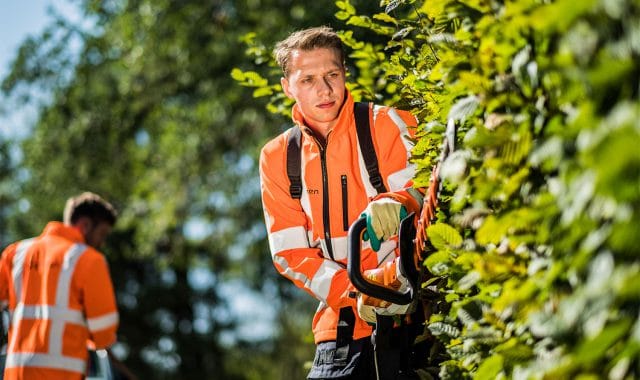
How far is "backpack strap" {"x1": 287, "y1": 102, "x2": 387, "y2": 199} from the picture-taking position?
10.7ft

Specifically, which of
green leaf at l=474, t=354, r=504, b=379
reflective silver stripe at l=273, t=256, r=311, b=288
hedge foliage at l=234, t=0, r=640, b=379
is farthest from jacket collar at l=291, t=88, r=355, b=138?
green leaf at l=474, t=354, r=504, b=379

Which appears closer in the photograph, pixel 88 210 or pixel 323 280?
pixel 323 280

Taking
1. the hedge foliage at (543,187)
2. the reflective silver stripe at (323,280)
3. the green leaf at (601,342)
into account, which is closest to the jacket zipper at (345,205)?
the reflective silver stripe at (323,280)

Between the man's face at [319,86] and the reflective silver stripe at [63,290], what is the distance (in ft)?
8.28

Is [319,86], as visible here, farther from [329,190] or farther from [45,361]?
[45,361]

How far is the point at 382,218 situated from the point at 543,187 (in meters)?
1.04

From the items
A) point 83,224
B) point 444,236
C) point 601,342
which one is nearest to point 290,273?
point 444,236

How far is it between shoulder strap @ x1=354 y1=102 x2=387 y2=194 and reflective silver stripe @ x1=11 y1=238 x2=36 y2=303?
9.45 feet

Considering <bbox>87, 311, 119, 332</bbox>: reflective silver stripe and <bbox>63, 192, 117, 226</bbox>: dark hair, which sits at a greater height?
<bbox>63, 192, 117, 226</bbox>: dark hair

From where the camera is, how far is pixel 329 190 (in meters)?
3.31

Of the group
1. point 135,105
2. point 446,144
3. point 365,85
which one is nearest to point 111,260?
point 135,105

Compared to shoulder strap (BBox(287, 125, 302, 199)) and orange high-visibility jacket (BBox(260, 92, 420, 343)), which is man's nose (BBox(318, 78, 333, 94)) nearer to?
orange high-visibility jacket (BBox(260, 92, 420, 343))

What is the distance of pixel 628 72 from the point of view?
52.7 inches

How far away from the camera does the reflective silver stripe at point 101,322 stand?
5418mm
